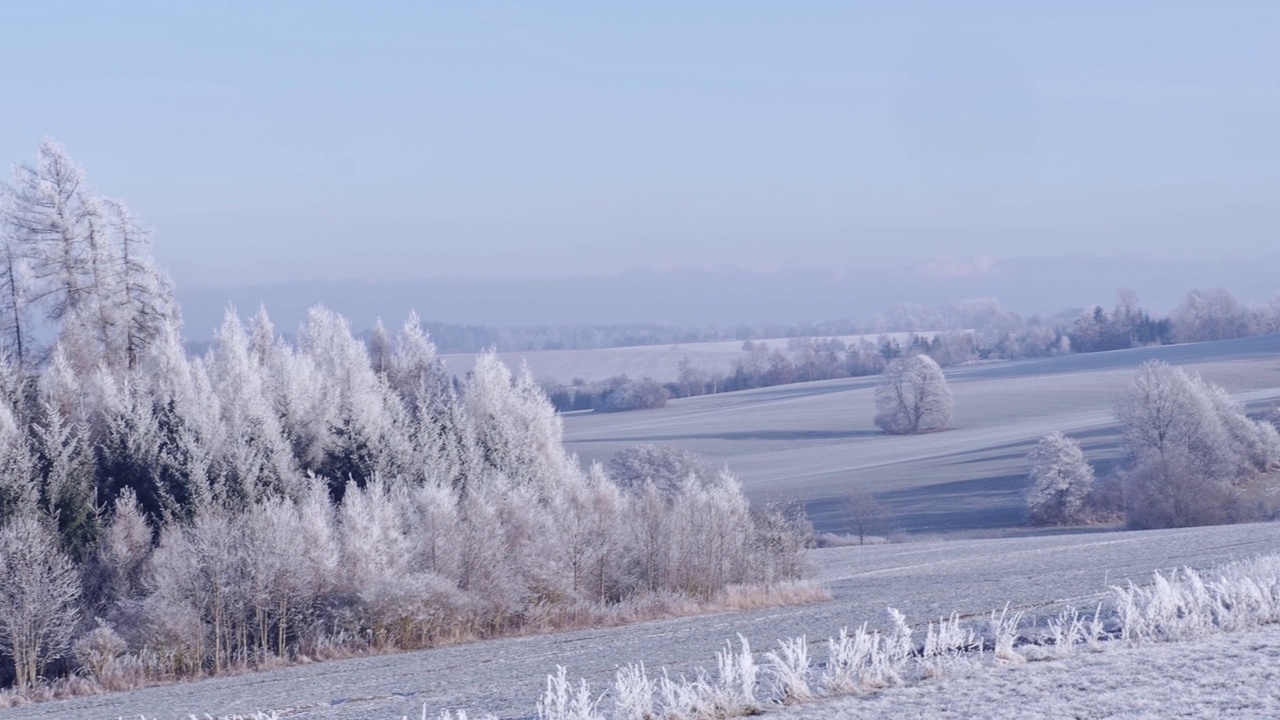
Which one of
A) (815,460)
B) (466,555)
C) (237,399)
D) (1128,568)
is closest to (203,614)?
(466,555)

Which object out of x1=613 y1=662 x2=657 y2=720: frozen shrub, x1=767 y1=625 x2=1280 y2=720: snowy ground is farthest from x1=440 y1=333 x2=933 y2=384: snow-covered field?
x1=613 y1=662 x2=657 y2=720: frozen shrub

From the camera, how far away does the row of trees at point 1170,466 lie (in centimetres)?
5069

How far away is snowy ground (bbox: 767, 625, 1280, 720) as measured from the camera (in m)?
9.87

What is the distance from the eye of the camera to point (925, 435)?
288 ft

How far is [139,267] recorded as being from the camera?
35.8 m

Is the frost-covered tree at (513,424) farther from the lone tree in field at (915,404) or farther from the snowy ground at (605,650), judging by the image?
the lone tree in field at (915,404)

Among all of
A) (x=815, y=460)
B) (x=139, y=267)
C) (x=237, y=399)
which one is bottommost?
(x=815, y=460)

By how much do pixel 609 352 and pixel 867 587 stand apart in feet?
438

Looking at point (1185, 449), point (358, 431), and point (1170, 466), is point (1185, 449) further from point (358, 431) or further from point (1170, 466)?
point (358, 431)

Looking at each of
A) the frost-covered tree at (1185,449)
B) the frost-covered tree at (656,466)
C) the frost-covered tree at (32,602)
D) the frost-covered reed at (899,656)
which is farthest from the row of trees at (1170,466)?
the frost-covered tree at (32,602)

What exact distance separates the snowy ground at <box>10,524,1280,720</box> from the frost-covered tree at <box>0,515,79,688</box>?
126 inches

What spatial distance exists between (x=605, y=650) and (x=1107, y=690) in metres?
11.6

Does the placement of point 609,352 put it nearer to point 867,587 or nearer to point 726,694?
point 867,587

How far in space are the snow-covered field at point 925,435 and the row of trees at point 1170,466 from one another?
250cm
